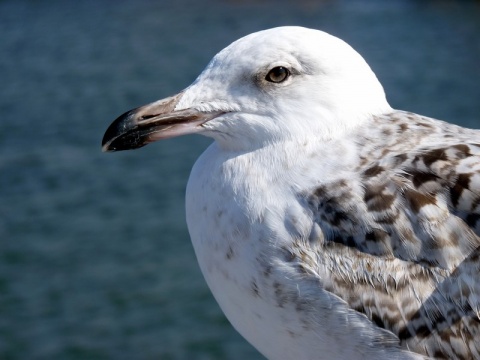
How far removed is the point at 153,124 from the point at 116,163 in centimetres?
1139

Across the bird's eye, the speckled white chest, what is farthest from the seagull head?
the speckled white chest

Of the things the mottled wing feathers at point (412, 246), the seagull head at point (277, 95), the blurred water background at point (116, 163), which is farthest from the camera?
the blurred water background at point (116, 163)

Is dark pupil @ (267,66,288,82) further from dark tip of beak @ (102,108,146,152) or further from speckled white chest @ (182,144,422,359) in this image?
dark tip of beak @ (102,108,146,152)

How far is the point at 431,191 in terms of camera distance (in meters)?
3.26

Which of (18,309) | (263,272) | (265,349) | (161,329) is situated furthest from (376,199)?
(18,309)

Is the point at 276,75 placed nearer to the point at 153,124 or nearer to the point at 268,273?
the point at 153,124

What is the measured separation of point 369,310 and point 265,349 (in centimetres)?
43

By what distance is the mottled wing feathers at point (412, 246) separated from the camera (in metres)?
3.18

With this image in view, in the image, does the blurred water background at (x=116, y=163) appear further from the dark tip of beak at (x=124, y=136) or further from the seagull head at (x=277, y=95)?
the seagull head at (x=277, y=95)

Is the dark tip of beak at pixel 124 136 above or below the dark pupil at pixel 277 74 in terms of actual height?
below

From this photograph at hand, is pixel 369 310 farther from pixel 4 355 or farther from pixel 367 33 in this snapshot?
pixel 367 33

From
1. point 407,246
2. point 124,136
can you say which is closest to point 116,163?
point 124,136

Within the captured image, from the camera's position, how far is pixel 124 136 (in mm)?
3535

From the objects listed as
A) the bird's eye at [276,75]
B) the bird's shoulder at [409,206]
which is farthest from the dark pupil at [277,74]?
the bird's shoulder at [409,206]
